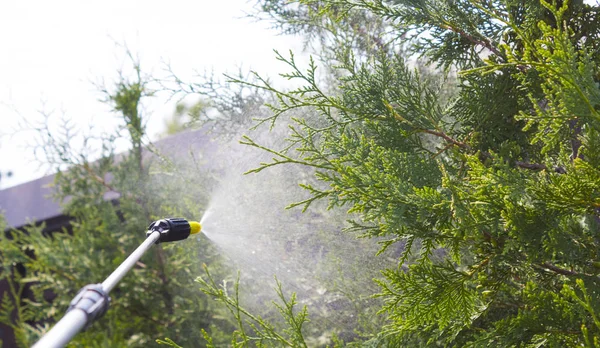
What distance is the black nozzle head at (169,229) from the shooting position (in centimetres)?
204

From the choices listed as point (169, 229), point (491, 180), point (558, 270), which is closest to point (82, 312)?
point (169, 229)

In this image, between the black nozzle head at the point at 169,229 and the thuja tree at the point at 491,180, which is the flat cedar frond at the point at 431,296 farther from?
the black nozzle head at the point at 169,229

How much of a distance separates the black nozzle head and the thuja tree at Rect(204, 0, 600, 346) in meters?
0.46

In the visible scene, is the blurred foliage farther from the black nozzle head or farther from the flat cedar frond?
the black nozzle head

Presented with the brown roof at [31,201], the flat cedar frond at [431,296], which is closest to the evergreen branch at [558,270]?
the flat cedar frond at [431,296]

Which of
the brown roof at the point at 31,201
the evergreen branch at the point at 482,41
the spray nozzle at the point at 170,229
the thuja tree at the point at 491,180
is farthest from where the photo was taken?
the brown roof at the point at 31,201

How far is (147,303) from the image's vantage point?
5.96m

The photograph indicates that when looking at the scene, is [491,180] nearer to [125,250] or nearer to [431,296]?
[431,296]

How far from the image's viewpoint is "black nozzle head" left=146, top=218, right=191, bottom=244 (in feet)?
6.68

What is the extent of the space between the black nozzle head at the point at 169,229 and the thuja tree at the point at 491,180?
0.46 meters

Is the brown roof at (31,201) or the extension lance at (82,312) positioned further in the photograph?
the brown roof at (31,201)

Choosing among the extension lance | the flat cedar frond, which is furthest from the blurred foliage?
the extension lance

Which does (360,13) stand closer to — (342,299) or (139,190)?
(342,299)

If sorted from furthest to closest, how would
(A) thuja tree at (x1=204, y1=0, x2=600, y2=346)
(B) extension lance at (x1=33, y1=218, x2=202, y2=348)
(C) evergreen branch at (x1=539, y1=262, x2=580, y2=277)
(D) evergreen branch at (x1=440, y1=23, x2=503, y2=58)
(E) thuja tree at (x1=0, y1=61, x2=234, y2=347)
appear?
(E) thuja tree at (x1=0, y1=61, x2=234, y2=347)
(D) evergreen branch at (x1=440, y1=23, x2=503, y2=58)
(C) evergreen branch at (x1=539, y1=262, x2=580, y2=277)
(A) thuja tree at (x1=204, y1=0, x2=600, y2=346)
(B) extension lance at (x1=33, y1=218, x2=202, y2=348)
